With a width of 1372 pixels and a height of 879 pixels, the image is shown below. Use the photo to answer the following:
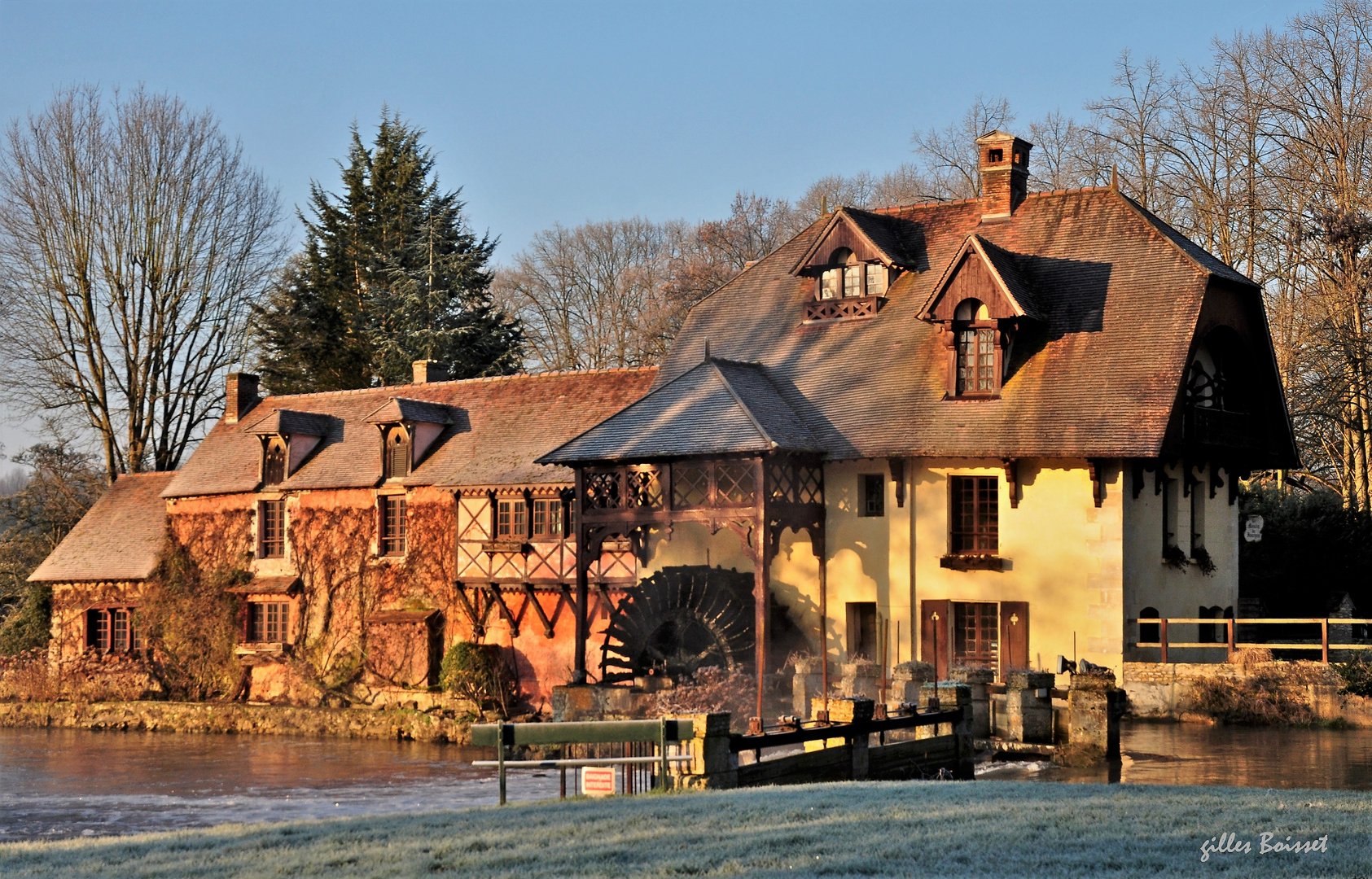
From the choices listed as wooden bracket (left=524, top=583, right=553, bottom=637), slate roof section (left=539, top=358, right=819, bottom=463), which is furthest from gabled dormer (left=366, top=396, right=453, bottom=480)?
slate roof section (left=539, top=358, right=819, bottom=463)

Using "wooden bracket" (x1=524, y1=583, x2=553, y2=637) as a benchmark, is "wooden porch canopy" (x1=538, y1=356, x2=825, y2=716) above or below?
above

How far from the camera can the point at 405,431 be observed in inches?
1184

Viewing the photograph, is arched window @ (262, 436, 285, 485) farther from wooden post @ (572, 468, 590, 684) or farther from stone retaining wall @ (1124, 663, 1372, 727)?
stone retaining wall @ (1124, 663, 1372, 727)

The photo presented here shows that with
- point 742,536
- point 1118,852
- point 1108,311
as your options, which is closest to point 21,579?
point 742,536

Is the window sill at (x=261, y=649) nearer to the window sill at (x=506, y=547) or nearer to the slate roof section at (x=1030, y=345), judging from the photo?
the window sill at (x=506, y=547)

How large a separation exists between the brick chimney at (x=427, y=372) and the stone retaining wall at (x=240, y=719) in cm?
822

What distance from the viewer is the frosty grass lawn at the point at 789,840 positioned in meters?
8.45

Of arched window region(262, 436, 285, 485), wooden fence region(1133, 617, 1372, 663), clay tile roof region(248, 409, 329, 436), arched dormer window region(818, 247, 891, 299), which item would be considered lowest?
wooden fence region(1133, 617, 1372, 663)

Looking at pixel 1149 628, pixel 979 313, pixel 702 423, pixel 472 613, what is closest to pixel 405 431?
pixel 472 613

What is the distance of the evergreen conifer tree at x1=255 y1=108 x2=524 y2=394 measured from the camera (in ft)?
134

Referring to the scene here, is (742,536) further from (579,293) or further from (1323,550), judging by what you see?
(579,293)

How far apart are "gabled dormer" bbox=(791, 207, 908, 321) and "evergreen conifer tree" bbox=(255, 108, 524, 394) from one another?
1589 centimetres

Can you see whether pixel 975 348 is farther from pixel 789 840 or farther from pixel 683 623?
pixel 789 840

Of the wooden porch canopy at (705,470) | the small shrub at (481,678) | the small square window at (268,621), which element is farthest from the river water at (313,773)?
the wooden porch canopy at (705,470)
